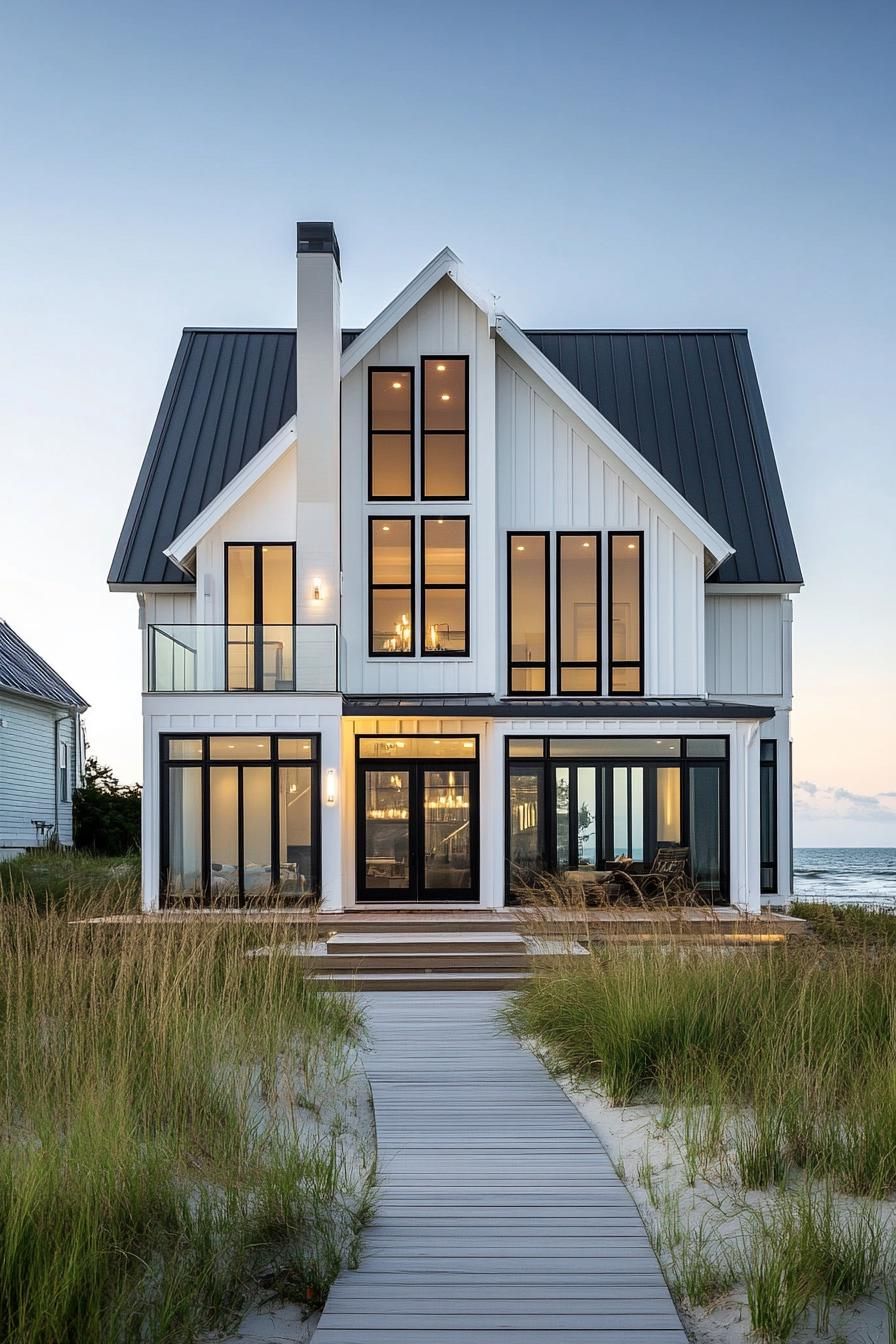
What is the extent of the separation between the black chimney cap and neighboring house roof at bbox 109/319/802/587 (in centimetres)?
357

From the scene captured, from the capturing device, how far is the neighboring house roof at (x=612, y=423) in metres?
20.6

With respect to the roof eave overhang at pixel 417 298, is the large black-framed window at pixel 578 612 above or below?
below

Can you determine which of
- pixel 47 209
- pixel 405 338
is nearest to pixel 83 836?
pixel 47 209

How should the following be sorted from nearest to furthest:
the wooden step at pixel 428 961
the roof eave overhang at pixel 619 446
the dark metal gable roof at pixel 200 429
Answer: the wooden step at pixel 428 961 < the roof eave overhang at pixel 619 446 < the dark metal gable roof at pixel 200 429

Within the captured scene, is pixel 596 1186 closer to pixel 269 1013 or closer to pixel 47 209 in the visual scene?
pixel 269 1013

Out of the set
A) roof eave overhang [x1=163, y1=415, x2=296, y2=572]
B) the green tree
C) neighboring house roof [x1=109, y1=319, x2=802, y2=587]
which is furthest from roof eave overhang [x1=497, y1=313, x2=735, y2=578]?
the green tree

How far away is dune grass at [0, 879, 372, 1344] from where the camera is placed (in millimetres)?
4363

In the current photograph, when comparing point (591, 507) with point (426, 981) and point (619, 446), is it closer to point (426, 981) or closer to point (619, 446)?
point (619, 446)

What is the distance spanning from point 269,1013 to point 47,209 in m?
20.1

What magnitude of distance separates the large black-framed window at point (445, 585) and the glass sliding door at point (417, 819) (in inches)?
63.2

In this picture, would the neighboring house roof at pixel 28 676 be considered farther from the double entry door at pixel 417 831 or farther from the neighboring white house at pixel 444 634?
the double entry door at pixel 417 831

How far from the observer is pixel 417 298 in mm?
18844

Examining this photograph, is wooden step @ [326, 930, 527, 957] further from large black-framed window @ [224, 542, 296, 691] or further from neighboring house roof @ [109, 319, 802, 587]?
neighboring house roof @ [109, 319, 802, 587]

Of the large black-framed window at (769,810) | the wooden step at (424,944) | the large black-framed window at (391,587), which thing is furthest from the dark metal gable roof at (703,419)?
the wooden step at (424,944)
